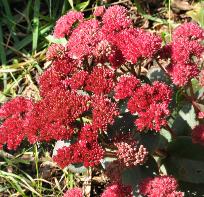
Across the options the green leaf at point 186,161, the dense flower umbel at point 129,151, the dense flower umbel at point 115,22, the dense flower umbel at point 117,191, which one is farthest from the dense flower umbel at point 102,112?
the green leaf at point 186,161

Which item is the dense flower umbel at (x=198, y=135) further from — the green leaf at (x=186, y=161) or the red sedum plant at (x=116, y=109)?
the green leaf at (x=186, y=161)

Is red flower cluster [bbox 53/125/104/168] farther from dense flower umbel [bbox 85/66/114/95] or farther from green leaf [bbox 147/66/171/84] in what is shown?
green leaf [bbox 147/66/171/84]

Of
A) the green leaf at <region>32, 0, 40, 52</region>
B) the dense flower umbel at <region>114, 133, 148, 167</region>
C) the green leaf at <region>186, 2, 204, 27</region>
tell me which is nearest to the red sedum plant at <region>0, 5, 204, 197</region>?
the dense flower umbel at <region>114, 133, 148, 167</region>

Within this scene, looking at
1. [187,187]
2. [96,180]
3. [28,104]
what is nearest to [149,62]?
[96,180]

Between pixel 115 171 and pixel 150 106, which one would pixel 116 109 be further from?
pixel 115 171

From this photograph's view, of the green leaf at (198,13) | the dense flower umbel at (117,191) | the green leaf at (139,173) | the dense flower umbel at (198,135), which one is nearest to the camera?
the dense flower umbel at (117,191)

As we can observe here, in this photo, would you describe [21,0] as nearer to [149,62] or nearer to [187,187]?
[149,62]
